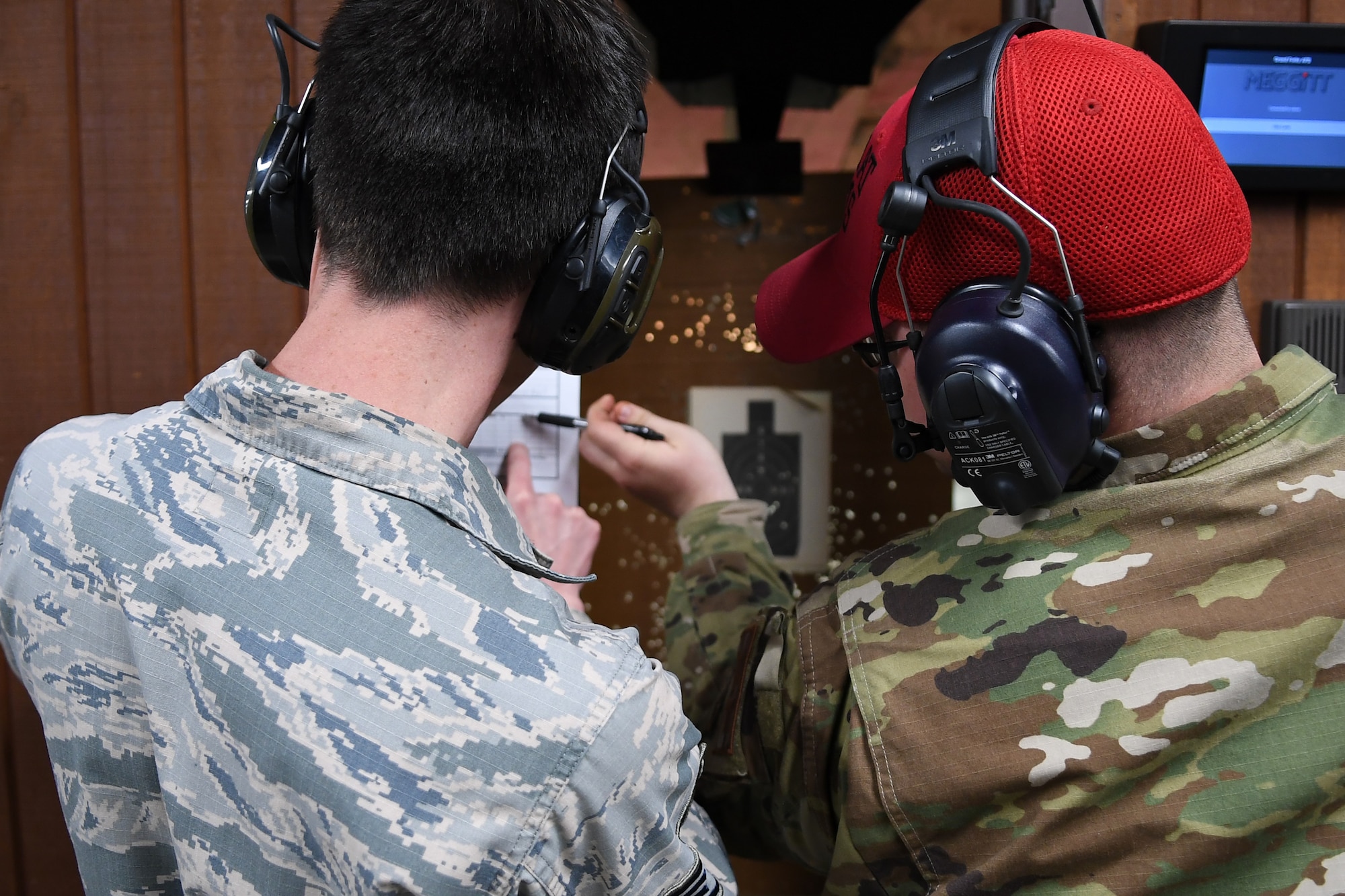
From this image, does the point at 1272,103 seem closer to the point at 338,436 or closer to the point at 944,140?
the point at 944,140

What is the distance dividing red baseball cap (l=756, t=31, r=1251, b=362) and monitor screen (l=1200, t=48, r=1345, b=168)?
1.76 ft

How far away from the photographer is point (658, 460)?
3.61 ft

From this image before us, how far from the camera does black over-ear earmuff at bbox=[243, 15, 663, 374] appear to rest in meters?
0.74

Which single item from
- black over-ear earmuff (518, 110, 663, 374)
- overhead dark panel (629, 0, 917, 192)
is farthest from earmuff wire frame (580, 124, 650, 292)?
overhead dark panel (629, 0, 917, 192)

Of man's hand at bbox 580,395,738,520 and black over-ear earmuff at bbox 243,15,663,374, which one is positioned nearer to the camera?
black over-ear earmuff at bbox 243,15,663,374

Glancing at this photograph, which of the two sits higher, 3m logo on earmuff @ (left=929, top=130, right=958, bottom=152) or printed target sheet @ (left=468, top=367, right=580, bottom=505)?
3m logo on earmuff @ (left=929, top=130, right=958, bottom=152)

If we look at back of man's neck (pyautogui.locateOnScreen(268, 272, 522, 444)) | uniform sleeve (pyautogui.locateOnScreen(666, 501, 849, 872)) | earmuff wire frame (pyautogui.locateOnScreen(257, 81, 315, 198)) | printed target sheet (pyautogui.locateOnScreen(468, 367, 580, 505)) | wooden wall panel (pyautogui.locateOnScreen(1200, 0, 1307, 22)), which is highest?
wooden wall panel (pyautogui.locateOnScreen(1200, 0, 1307, 22))

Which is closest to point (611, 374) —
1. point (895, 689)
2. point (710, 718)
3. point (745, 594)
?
point (745, 594)

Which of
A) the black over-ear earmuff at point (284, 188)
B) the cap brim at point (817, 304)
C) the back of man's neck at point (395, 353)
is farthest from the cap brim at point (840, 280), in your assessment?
the black over-ear earmuff at point (284, 188)

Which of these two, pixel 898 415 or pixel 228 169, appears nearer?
pixel 898 415

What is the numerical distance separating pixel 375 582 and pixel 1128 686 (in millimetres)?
584

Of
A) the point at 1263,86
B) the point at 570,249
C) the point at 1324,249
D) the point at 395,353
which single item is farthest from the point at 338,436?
the point at 1324,249

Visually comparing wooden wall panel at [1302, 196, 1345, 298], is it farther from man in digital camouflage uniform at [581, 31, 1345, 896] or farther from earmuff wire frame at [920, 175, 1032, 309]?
earmuff wire frame at [920, 175, 1032, 309]

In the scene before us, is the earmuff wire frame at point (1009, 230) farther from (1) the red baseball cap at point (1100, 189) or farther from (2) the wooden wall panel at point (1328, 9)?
(2) the wooden wall panel at point (1328, 9)
